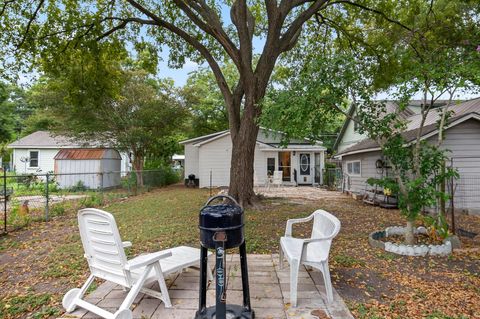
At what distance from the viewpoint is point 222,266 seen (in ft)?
8.41

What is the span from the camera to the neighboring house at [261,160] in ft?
65.5

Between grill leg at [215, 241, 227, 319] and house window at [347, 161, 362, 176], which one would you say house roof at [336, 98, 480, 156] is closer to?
house window at [347, 161, 362, 176]

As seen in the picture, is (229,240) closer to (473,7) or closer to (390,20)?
(390,20)

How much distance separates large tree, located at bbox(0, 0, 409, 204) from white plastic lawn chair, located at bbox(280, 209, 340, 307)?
532 centimetres

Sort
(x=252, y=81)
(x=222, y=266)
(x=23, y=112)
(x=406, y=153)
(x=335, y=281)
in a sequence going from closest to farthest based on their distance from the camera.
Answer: (x=222, y=266)
(x=335, y=281)
(x=406, y=153)
(x=252, y=81)
(x=23, y=112)

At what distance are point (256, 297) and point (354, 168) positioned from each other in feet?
45.3

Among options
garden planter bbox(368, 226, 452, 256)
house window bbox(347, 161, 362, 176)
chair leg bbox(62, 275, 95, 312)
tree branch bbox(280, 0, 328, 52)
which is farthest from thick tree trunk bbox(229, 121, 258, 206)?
house window bbox(347, 161, 362, 176)

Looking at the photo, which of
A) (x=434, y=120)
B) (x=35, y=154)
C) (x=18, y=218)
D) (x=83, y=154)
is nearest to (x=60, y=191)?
(x=83, y=154)

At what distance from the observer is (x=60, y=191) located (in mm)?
14461

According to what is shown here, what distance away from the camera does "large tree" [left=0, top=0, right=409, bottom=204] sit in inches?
375

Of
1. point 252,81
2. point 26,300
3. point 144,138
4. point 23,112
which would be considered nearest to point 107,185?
point 144,138

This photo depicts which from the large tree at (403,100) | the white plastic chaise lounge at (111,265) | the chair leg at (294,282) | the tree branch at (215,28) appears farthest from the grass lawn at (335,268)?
the tree branch at (215,28)

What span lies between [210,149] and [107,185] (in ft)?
21.4

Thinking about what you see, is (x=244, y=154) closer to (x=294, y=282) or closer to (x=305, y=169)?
(x=294, y=282)
